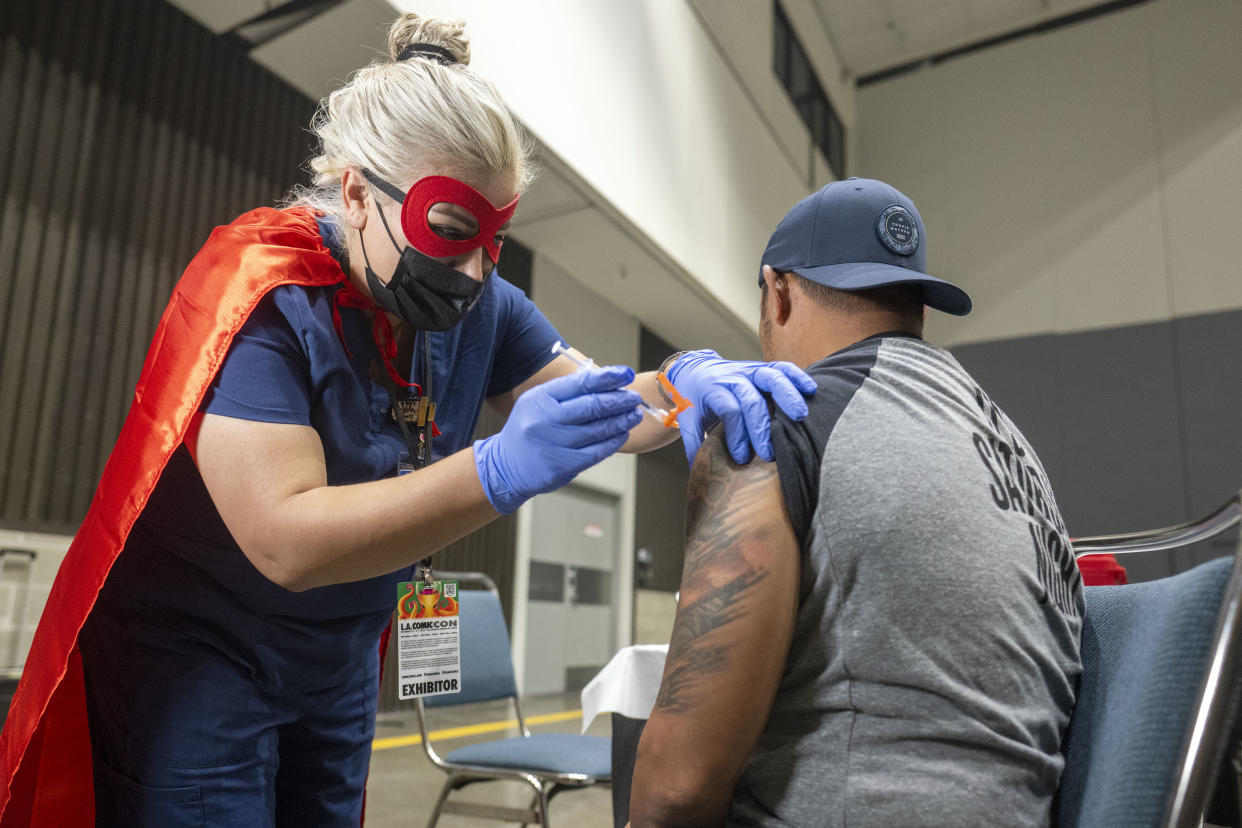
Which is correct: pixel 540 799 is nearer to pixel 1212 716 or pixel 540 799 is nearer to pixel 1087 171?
pixel 1212 716

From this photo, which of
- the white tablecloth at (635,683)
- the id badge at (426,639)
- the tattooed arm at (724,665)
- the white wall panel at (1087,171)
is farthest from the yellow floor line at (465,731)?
the white wall panel at (1087,171)

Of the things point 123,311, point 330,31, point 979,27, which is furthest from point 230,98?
point 979,27

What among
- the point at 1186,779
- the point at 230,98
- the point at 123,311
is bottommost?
the point at 1186,779

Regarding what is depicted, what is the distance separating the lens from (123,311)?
134 inches

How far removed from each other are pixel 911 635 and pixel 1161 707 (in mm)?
178

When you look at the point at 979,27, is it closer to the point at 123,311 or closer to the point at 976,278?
the point at 976,278

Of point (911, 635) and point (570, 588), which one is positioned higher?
point (911, 635)

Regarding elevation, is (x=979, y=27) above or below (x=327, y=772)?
above

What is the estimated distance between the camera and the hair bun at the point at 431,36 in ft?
3.93

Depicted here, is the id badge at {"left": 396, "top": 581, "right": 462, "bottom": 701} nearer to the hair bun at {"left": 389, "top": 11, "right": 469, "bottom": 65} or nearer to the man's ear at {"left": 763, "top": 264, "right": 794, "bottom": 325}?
the man's ear at {"left": 763, "top": 264, "right": 794, "bottom": 325}

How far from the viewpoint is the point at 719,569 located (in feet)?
2.49

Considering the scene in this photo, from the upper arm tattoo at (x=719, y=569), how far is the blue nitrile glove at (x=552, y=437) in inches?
5.6

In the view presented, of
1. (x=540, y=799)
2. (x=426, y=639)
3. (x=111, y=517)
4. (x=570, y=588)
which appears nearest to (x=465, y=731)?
(x=570, y=588)

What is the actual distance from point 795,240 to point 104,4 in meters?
3.55
